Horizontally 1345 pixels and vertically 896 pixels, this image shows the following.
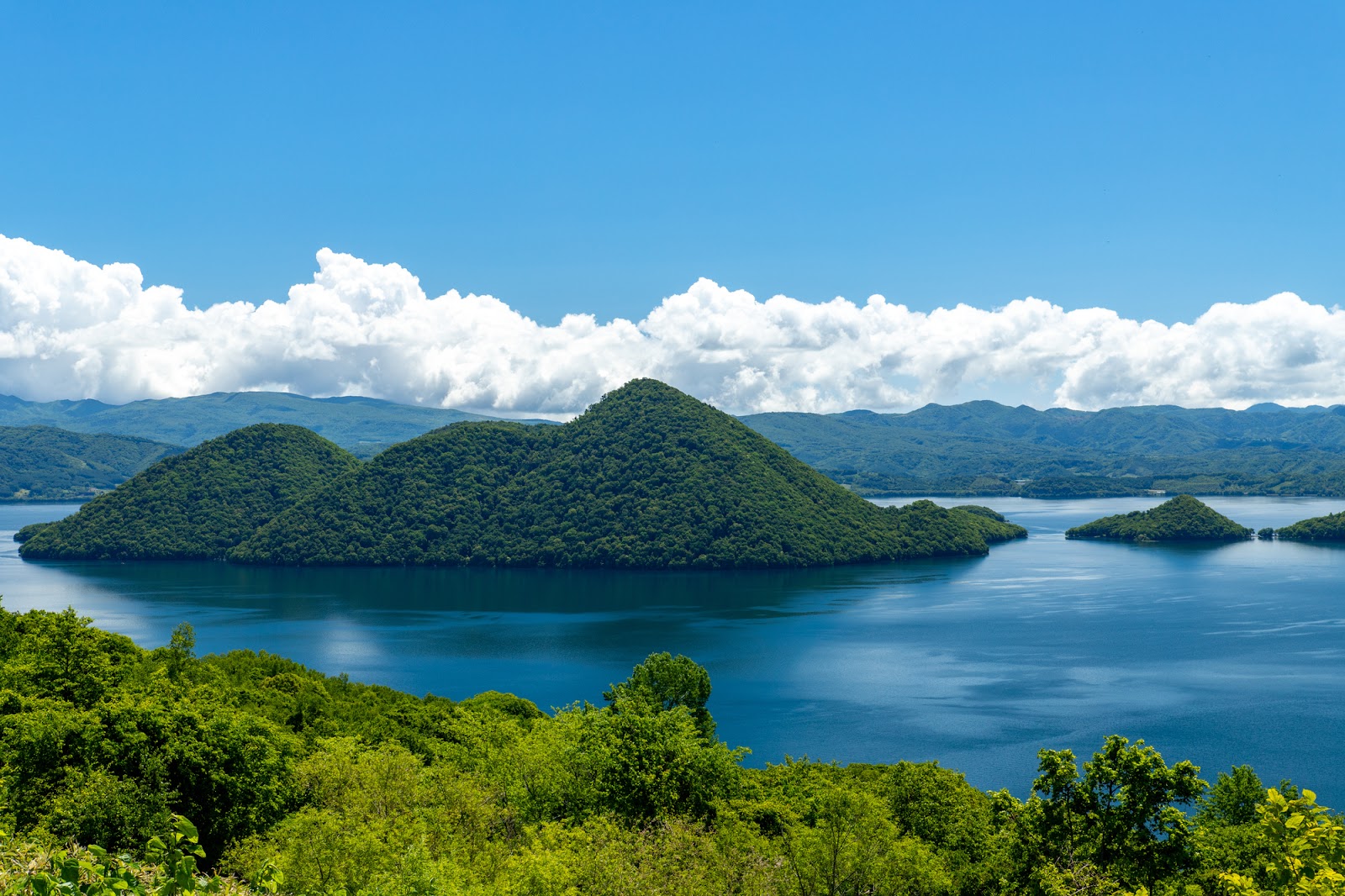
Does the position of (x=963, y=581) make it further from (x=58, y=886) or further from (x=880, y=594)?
(x=58, y=886)

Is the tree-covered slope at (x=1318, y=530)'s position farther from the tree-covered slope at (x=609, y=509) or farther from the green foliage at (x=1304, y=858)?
the green foliage at (x=1304, y=858)

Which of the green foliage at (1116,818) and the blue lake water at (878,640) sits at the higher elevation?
the green foliage at (1116,818)

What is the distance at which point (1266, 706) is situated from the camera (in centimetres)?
7000

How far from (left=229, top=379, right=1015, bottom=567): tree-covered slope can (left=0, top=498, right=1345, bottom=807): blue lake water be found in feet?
21.6

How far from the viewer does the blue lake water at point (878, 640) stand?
6419 centimetres

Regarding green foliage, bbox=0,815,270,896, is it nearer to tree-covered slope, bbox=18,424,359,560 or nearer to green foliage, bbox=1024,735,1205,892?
green foliage, bbox=1024,735,1205,892

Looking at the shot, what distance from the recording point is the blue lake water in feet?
211

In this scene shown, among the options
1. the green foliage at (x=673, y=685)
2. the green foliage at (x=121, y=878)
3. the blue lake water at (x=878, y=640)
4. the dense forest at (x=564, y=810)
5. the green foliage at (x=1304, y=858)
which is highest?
the green foliage at (x=121, y=878)

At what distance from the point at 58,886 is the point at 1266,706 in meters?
78.6

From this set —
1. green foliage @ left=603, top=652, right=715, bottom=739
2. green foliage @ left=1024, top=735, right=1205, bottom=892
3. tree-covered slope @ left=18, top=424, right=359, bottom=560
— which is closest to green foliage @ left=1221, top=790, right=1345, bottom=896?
green foliage @ left=1024, top=735, right=1205, bottom=892

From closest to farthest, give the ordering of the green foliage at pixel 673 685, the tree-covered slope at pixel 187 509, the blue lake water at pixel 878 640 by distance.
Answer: the green foliage at pixel 673 685 < the blue lake water at pixel 878 640 < the tree-covered slope at pixel 187 509

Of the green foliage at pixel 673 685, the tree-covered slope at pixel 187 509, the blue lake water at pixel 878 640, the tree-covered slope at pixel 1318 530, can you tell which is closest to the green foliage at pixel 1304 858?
the blue lake water at pixel 878 640

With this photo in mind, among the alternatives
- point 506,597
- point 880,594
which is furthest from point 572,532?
point 880,594

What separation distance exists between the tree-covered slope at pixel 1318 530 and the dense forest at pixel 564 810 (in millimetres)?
181832
